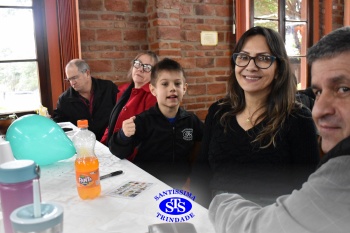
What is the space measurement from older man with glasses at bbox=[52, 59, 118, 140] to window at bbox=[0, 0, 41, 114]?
46 centimetres

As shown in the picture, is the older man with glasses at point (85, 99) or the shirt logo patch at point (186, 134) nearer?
the shirt logo patch at point (186, 134)

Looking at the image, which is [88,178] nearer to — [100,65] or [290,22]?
[100,65]

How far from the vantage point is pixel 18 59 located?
2941 millimetres

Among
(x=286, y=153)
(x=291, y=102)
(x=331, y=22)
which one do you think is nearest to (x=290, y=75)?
(x=291, y=102)

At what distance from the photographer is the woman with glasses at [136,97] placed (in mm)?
2007

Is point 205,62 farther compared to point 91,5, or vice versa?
point 205,62

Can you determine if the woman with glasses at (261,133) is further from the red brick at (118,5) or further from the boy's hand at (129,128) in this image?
the red brick at (118,5)

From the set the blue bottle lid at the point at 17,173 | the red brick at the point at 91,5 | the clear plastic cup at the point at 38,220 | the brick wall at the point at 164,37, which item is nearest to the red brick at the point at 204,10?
the brick wall at the point at 164,37

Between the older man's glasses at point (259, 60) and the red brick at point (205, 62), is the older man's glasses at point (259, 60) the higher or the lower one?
the lower one

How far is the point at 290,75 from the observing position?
139 centimetres

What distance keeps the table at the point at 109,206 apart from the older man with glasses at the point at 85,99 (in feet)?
4.87

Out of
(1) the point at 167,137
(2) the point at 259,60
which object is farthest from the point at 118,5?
(2) the point at 259,60

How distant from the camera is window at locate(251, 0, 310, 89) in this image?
3816mm

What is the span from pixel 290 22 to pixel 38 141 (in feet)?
12.1
